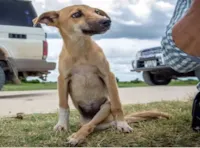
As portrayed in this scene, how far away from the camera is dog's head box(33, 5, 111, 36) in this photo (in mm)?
2846

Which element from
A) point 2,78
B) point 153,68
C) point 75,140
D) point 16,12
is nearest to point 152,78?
point 153,68

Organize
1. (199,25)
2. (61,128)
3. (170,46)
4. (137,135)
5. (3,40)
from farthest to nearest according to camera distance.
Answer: (3,40) → (61,128) → (137,135) → (170,46) → (199,25)

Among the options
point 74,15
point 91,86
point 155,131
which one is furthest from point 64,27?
point 155,131

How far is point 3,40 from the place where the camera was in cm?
929

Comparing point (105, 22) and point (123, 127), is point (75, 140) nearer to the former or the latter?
point (123, 127)

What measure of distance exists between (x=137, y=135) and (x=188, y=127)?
432 mm

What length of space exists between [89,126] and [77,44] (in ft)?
1.83

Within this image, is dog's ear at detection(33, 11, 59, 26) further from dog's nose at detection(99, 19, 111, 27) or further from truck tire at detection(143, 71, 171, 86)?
truck tire at detection(143, 71, 171, 86)

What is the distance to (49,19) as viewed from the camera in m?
3.08

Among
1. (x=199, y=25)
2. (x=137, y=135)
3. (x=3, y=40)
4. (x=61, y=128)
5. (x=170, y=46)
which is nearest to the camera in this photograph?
(x=199, y=25)

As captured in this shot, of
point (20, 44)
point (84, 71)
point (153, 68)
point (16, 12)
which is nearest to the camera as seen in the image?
point (84, 71)

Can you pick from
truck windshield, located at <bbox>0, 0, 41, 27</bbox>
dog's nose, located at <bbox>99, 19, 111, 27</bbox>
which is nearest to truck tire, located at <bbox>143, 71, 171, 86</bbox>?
truck windshield, located at <bbox>0, 0, 41, 27</bbox>

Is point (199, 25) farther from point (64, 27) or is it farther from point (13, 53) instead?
point (13, 53)

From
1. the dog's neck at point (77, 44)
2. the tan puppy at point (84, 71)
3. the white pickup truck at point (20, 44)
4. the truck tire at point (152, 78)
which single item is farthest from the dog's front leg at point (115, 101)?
the truck tire at point (152, 78)
